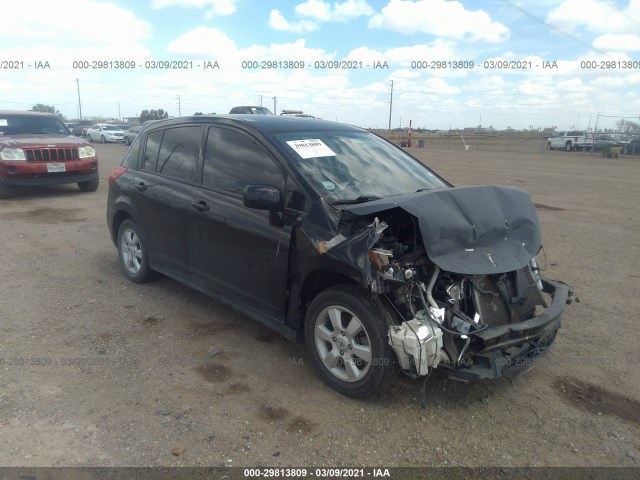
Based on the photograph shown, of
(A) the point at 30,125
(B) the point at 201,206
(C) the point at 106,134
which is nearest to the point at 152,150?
(B) the point at 201,206

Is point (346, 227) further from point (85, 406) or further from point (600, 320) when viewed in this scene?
point (600, 320)

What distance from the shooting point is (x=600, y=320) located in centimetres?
476

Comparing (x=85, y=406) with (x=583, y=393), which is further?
(x=583, y=393)

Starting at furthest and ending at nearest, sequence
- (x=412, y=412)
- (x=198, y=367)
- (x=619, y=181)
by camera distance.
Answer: (x=619, y=181) < (x=198, y=367) < (x=412, y=412)

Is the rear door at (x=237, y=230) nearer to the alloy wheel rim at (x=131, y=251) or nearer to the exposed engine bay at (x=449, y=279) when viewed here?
the exposed engine bay at (x=449, y=279)

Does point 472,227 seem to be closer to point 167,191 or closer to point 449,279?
point 449,279

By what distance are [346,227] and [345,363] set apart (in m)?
0.93

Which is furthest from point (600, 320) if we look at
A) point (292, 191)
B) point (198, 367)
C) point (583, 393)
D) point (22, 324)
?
point (22, 324)

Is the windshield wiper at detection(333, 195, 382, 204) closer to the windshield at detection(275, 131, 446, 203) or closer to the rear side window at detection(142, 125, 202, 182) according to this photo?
the windshield at detection(275, 131, 446, 203)

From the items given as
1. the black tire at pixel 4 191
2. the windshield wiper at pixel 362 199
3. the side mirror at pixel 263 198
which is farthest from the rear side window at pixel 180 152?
the black tire at pixel 4 191

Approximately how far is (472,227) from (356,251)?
83cm

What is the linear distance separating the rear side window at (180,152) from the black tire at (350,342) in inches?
77.2

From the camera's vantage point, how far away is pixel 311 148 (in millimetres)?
4016

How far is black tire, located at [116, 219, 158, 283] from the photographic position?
5355 mm
